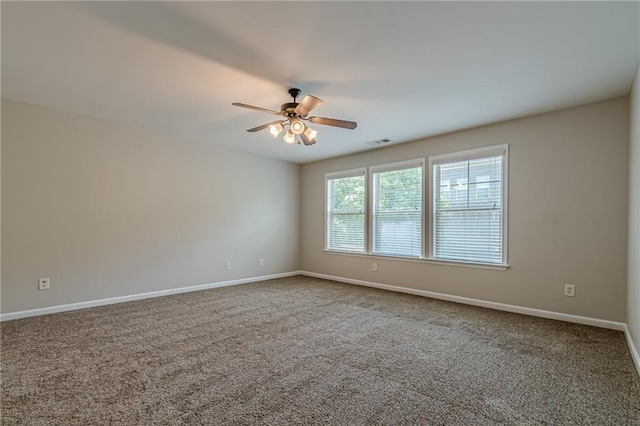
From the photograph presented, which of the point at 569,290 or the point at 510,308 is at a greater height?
the point at 569,290

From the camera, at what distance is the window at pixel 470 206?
13.3 feet

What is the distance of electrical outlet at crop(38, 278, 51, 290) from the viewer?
3.63 m

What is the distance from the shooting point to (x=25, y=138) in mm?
3553

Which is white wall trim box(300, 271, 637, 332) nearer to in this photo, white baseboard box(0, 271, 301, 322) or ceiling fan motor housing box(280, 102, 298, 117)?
white baseboard box(0, 271, 301, 322)

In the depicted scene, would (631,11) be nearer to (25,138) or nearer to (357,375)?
(357,375)

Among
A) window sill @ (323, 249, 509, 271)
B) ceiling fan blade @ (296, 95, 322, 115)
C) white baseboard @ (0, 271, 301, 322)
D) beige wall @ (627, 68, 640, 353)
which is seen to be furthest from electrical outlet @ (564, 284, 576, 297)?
white baseboard @ (0, 271, 301, 322)

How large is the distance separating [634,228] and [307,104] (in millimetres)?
3111

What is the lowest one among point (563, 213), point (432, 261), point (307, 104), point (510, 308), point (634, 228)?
point (510, 308)

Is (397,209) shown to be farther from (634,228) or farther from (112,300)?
(112,300)

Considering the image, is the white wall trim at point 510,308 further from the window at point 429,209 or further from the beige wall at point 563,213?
the window at point 429,209

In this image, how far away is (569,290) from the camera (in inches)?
138

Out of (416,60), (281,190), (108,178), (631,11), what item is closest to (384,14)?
(416,60)

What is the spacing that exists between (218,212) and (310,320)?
2764 millimetres

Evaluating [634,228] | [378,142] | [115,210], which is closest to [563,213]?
[634,228]
